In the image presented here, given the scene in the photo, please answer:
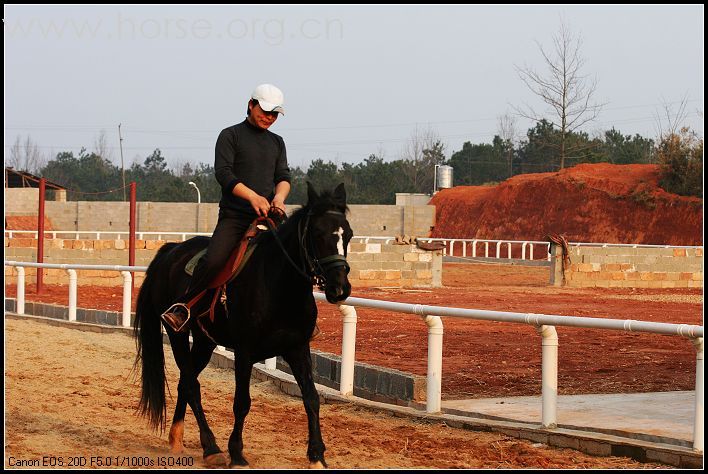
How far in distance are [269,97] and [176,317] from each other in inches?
65.6

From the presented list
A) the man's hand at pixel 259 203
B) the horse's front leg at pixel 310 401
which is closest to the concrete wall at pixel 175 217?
the man's hand at pixel 259 203

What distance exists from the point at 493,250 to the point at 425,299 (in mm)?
30706

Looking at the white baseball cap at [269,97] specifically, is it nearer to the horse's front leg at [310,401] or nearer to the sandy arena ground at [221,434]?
the horse's front leg at [310,401]

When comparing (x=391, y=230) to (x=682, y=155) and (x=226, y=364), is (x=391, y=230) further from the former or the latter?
(x=226, y=364)

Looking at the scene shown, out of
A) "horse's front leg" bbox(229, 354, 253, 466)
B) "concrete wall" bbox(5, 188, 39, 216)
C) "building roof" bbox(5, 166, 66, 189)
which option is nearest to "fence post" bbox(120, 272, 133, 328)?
"horse's front leg" bbox(229, 354, 253, 466)

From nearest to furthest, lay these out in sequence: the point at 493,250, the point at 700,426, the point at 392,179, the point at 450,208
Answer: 1. the point at 700,426
2. the point at 493,250
3. the point at 450,208
4. the point at 392,179

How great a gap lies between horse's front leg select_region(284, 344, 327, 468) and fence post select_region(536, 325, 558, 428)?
1.88m

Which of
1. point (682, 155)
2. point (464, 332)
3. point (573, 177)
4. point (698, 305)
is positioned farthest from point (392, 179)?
point (464, 332)

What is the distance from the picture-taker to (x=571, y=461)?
23.5 ft

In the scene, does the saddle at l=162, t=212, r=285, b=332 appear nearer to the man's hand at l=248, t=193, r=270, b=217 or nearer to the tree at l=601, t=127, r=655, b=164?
the man's hand at l=248, t=193, r=270, b=217

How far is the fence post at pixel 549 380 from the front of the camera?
796cm

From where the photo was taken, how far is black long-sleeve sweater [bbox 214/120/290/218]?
7543 millimetres

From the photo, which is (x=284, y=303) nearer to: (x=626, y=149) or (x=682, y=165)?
(x=682, y=165)

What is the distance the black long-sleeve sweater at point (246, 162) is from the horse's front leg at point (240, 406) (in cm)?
113
